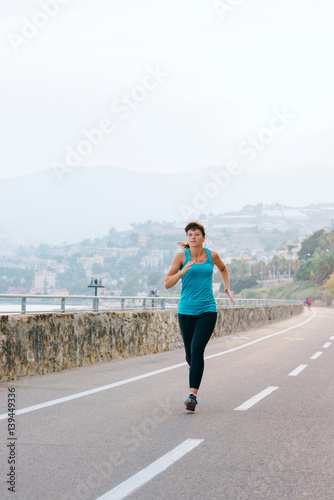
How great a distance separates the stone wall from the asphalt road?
1.21 feet

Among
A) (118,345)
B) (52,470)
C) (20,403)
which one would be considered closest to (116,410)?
(20,403)

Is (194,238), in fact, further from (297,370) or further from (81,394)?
(297,370)

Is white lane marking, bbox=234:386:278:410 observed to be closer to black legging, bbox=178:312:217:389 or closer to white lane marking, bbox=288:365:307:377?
black legging, bbox=178:312:217:389

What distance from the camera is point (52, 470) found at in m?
5.04

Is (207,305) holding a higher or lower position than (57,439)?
higher

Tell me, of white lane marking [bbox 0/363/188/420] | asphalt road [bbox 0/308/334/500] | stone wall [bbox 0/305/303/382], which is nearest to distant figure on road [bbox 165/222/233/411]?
asphalt road [bbox 0/308/334/500]

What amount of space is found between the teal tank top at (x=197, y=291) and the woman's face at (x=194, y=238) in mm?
99

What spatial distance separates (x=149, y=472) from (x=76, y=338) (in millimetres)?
7385

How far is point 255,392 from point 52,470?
4.66 meters

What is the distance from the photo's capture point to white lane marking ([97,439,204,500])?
14.6 ft

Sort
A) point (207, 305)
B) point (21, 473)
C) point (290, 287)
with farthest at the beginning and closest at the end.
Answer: point (290, 287) → point (207, 305) → point (21, 473)

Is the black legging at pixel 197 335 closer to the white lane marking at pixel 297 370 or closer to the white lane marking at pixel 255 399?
the white lane marking at pixel 255 399

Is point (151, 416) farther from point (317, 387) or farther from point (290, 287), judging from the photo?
point (290, 287)

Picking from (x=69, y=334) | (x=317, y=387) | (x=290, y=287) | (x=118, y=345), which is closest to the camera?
(x=317, y=387)
